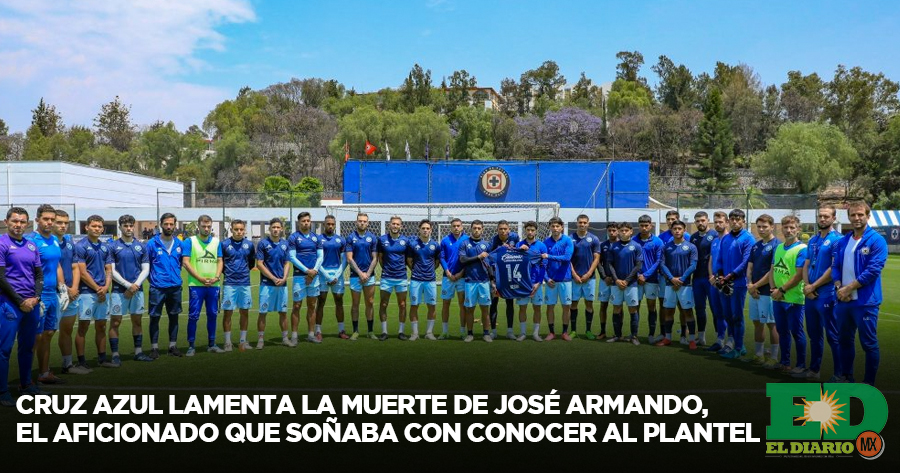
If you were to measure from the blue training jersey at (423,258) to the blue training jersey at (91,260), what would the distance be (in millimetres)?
4269

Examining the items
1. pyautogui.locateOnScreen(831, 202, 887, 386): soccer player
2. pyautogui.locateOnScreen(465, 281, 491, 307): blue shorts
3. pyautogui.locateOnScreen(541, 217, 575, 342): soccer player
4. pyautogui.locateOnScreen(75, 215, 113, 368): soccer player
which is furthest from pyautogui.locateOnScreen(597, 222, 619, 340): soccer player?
pyautogui.locateOnScreen(75, 215, 113, 368): soccer player

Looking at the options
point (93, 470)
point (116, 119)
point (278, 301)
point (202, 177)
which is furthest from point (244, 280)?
point (116, 119)

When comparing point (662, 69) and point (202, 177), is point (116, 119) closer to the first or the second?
point (202, 177)

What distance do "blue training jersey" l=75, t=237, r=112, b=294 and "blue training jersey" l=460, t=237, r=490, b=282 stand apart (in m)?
4.85

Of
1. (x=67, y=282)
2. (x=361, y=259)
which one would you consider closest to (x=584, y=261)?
(x=361, y=259)

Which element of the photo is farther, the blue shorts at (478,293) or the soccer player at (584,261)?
the soccer player at (584,261)

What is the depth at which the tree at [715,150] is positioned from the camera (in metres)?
69.2

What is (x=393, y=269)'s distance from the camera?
36.1 feet

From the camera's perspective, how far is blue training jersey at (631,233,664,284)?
1060 centimetres

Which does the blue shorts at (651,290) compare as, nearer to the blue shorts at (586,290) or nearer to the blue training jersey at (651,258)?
the blue training jersey at (651,258)

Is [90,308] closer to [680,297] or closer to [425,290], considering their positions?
[425,290]

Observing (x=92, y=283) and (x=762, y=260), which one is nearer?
(x=92, y=283)

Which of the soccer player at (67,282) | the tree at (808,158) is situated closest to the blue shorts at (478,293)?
the soccer player at (67,282)

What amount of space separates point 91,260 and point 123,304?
74 cm
